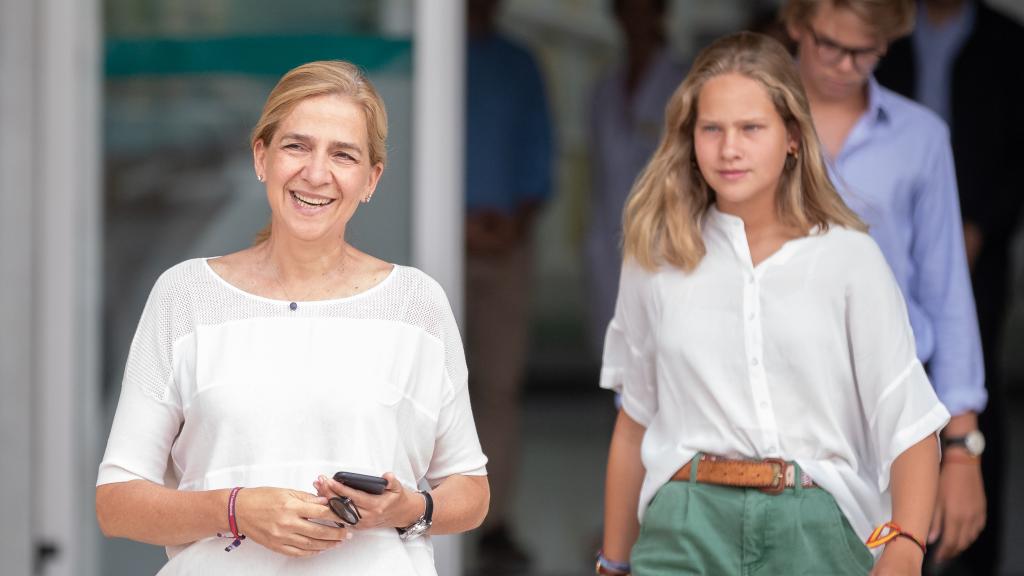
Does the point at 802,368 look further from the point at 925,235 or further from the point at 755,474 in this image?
the point at 925,235

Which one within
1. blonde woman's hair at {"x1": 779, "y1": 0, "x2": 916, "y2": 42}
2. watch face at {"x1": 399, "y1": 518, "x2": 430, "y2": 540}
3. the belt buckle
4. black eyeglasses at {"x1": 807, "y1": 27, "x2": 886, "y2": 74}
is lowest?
watch face at {"x1": 399, "y1": 518, "x2": 430, "y2": 540}

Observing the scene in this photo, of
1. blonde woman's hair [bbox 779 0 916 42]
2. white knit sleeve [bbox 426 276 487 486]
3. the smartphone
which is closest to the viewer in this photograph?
the smartphone

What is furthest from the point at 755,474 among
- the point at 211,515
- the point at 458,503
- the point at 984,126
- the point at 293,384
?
the point at 984,126

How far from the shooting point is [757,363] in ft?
8.13

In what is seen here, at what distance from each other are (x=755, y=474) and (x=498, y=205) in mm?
3005

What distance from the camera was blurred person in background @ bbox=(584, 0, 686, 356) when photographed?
5.37 metres

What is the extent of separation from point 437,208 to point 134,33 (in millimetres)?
975

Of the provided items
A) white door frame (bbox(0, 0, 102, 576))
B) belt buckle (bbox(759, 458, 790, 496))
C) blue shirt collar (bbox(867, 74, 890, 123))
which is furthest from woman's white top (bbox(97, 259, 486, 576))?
white door frame (bbox(0, 0, 102, 576))

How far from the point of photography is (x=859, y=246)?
8.23 feet

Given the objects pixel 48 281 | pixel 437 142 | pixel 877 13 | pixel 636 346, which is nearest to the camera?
pixel 636 346

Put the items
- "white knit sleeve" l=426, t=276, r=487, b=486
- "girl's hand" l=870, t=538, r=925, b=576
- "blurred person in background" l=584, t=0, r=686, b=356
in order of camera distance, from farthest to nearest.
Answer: "blurred person in background" l=584, t=0, r=686, b=356
"girl's hand" l=870, t=538, r=925, b=576
"white knit sleeve" l=426, t=276, r=487, b=486

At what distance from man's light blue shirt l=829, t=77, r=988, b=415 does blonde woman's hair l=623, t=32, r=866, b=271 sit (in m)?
0.31

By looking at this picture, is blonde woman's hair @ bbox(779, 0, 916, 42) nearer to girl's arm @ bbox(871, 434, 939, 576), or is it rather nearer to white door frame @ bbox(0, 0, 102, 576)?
girl's arm @ bbox(871, 434, 939, 576)

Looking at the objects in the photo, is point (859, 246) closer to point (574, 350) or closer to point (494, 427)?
point (494, 427)
